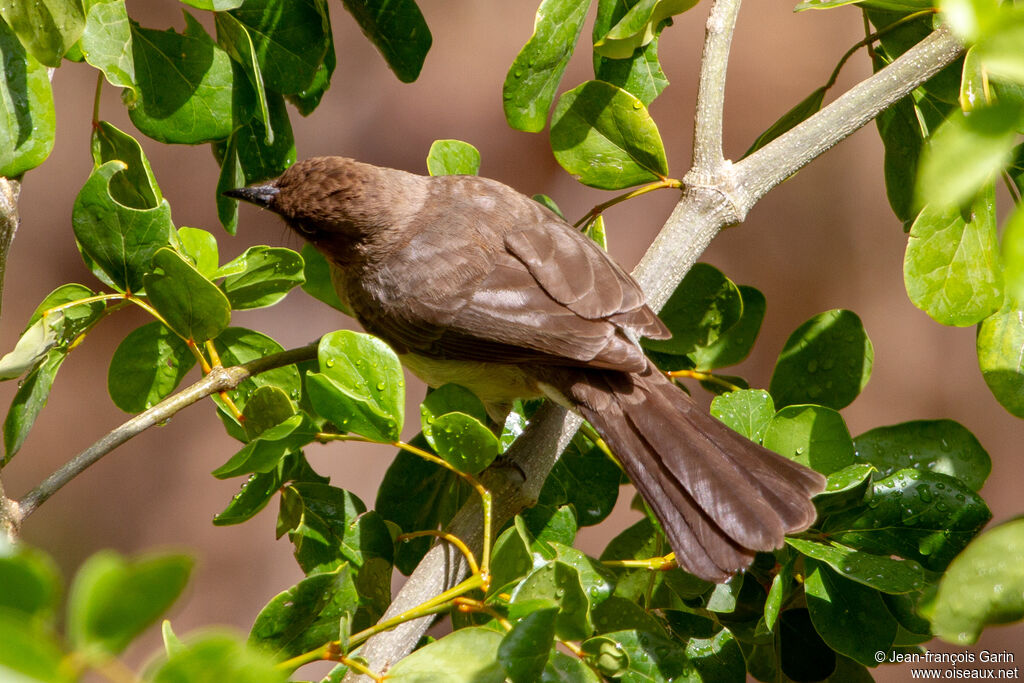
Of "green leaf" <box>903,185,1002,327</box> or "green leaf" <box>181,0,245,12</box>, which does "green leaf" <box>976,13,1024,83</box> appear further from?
"green leaf" <box>181,0,245,12</box>

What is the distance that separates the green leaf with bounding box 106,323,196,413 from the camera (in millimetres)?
1604

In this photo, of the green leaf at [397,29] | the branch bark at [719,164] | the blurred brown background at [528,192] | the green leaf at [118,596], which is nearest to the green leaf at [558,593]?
the branch bark at [719,164]

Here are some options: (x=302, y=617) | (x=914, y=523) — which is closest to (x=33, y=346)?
(x=302, y=617)

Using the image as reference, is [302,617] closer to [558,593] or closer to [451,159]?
[558,593]

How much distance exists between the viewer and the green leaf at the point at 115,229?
4.50ft

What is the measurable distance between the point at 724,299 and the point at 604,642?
858 millimetres

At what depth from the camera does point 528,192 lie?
3.53m

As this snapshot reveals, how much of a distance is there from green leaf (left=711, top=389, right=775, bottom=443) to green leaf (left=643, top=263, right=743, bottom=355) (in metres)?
0.31

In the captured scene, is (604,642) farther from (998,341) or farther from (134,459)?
(134,459)

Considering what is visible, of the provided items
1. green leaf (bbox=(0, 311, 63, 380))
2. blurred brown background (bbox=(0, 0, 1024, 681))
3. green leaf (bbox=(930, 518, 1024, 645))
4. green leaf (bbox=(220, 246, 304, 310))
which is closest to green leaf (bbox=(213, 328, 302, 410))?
green leaf (bbox=(220, 246, 304, 310))

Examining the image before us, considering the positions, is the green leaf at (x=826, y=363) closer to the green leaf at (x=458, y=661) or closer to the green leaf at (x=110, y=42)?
the green leaf at (x=458, y=661)

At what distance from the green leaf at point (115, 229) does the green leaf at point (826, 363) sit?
3.78 feet

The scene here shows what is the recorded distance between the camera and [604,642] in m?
1.13

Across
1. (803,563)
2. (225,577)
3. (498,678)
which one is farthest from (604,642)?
(225,577)
